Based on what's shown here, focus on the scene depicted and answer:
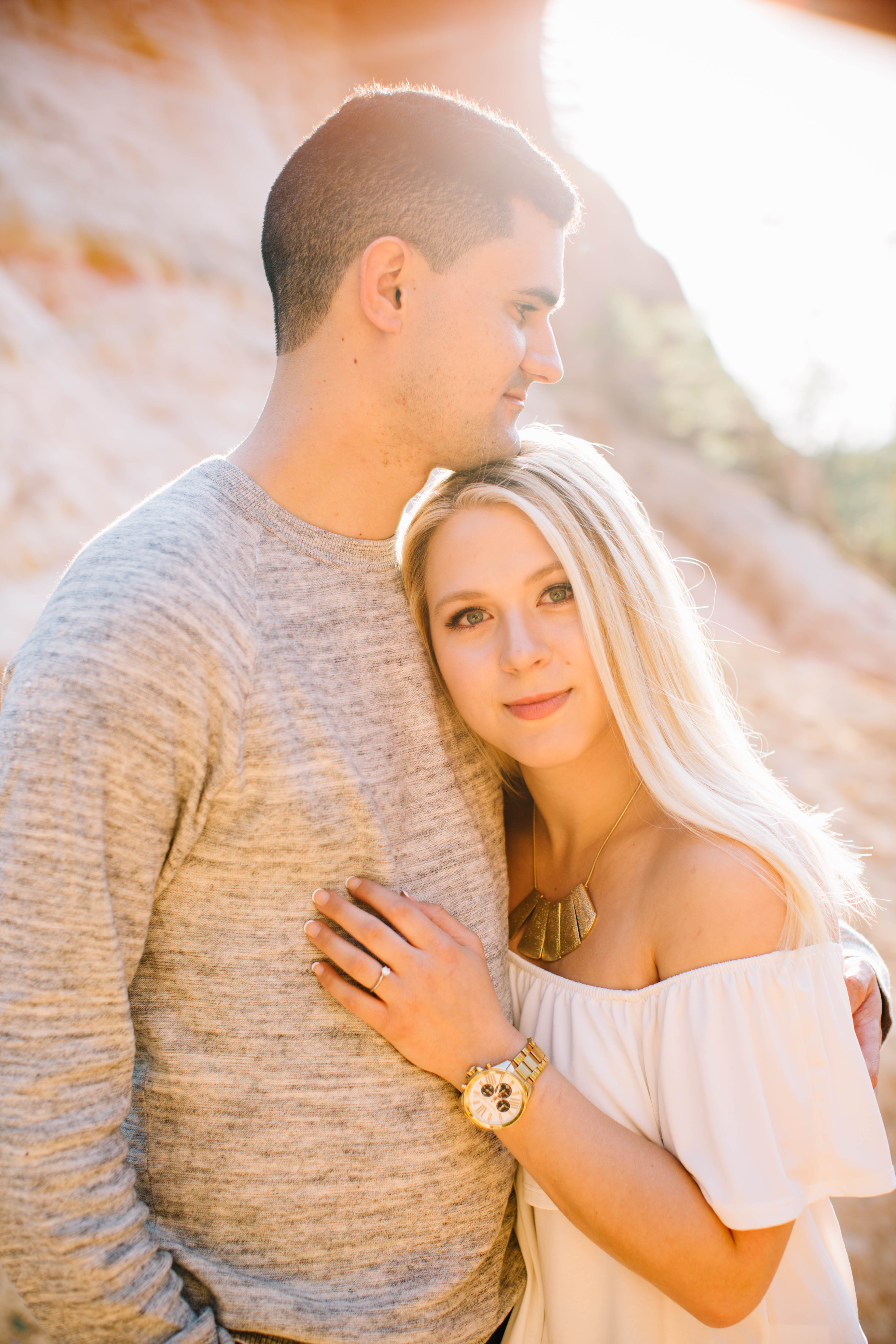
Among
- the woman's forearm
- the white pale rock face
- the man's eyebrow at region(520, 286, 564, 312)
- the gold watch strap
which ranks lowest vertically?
the woman's forearm

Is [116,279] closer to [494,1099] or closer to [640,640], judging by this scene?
[640,640]

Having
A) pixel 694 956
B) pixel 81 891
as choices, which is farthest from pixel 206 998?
pixel 694 956

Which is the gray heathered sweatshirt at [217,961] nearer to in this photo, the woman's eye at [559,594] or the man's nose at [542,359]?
the woman's eye at [559,594]

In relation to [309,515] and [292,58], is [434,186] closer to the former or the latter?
[309,515]

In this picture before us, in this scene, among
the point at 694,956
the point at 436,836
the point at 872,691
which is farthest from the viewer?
the point at 872,691

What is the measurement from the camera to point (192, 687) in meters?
1.37

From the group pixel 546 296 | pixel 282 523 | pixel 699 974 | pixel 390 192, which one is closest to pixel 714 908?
pixel 699 974

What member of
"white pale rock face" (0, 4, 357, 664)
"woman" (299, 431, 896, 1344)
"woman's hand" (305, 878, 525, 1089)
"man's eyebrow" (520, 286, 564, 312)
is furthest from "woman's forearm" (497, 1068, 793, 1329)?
"white pale rock face" (0, 4, 357, 664)

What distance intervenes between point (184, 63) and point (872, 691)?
43.2ft

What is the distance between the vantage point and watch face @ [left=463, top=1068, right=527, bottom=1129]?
1.53 m

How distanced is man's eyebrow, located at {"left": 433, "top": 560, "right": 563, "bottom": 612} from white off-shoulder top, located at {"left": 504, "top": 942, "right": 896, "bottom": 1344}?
841 millimetres

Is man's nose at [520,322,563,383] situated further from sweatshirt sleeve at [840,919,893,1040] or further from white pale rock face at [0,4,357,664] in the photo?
white pale rock face at [0,4,357,664]

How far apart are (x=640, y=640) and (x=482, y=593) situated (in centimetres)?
38

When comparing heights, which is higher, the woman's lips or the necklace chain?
the woman's lips
